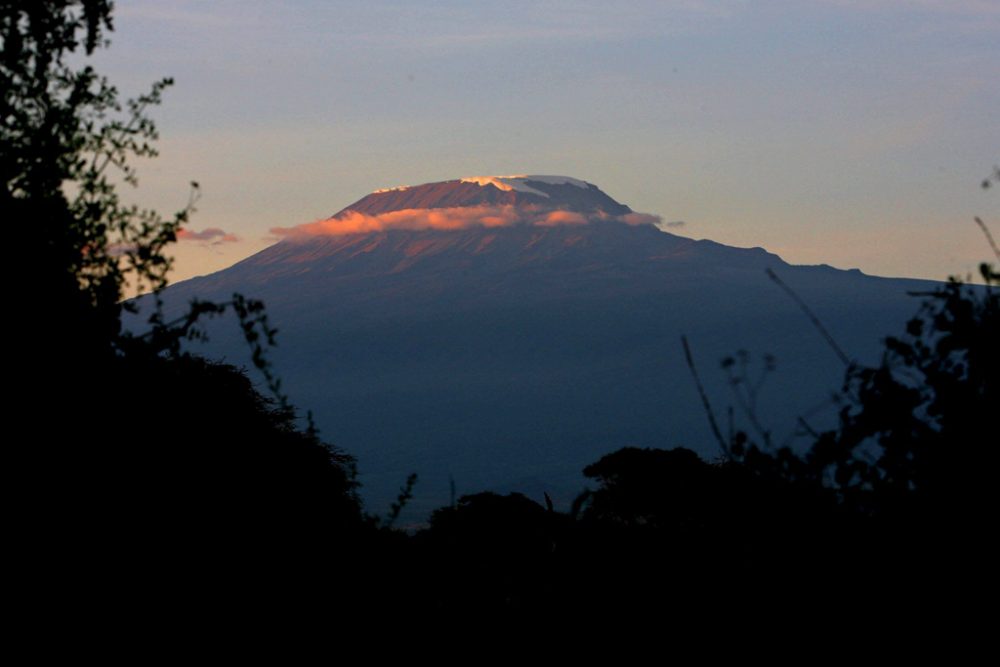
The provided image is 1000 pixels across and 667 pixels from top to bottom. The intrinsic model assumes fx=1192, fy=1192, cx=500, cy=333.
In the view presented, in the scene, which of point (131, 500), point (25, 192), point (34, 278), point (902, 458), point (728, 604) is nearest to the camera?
point (728, 604)

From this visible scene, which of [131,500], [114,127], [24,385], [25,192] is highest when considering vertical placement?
[114,127]

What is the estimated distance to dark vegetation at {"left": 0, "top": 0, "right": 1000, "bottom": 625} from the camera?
4.30m

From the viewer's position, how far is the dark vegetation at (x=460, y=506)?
4297 millimetres

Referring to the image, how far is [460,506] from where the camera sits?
20.6 ft

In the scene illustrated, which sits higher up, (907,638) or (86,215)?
(86,215)

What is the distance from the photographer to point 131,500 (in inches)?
250

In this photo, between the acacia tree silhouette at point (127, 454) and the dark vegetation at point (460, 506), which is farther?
the acacia tree silhouette at point (127, 454)

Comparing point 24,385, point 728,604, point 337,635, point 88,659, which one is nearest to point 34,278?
point 24,385

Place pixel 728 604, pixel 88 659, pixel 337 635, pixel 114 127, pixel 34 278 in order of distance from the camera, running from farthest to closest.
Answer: pixel 114 127 < pixel 34 278 < pixel 88 659 < pixel 337 635 < pixel 728 604

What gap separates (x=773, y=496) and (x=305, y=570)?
2.52 m

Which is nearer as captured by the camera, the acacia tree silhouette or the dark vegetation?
the dark vegetation

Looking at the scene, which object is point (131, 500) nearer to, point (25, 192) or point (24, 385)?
point (24, 385)

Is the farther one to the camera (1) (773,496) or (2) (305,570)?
(2) (305,570)

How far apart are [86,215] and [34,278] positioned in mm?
9650
